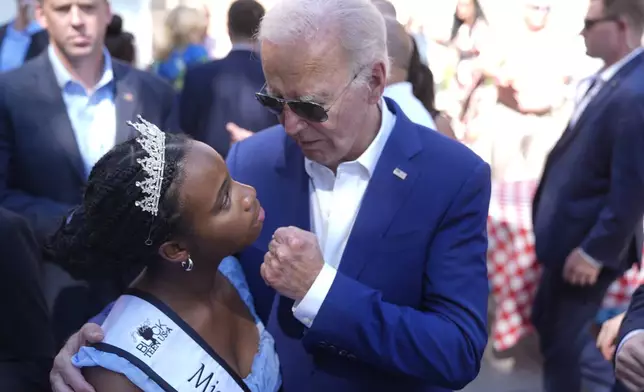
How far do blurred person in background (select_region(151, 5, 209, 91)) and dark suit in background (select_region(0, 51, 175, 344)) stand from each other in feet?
13.0

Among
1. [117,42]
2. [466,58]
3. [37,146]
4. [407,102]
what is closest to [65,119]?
[37,146]

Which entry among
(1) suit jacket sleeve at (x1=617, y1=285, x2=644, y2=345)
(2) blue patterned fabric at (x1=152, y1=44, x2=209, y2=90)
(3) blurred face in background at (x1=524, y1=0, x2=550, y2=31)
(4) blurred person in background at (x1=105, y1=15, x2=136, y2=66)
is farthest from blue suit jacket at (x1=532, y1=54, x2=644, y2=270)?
(2) blue patterned fabric at (x1=152, y1=44, x2=209, y2=90)

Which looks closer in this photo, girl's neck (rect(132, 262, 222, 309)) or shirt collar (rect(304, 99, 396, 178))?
girl's neck (rect(132, 262, 222, 309))

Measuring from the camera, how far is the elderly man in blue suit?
5.59ft

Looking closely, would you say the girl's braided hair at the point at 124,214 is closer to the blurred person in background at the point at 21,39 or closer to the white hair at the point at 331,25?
the white hair at the point at 331,25

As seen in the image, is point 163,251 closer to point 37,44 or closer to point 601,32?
point 601,32

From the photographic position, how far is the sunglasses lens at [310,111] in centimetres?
180

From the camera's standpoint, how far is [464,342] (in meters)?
1.76

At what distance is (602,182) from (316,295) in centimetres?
228

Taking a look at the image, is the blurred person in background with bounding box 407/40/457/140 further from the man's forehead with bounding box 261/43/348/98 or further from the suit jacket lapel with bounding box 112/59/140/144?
the man's forehead with bounding box 261/43/348/98

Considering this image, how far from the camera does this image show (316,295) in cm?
169

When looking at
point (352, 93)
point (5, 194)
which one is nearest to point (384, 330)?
point (352, 93)

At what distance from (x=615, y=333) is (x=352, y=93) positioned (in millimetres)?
1235

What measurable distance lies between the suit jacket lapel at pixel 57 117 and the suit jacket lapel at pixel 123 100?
0.19 m
